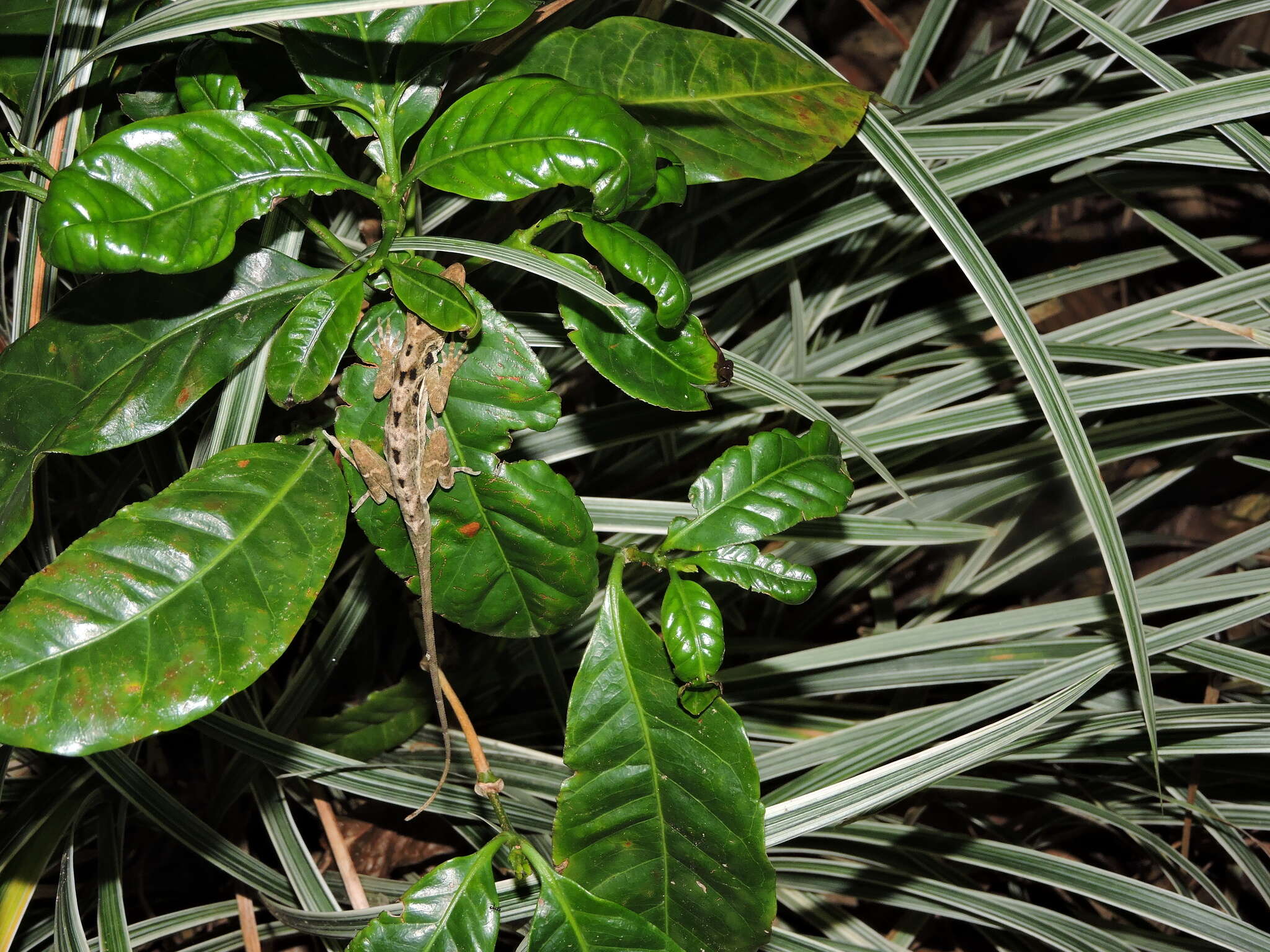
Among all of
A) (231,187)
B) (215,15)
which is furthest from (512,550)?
(215,15)

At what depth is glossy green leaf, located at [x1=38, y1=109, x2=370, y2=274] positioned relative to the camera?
675 mm

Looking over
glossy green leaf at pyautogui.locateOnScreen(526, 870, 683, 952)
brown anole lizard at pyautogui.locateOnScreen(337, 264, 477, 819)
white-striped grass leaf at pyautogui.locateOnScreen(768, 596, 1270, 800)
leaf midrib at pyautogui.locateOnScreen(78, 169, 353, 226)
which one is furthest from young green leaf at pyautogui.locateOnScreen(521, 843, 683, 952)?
leaf midrib at pyautogui.locateOnScreen(78, 169, 353, 226)

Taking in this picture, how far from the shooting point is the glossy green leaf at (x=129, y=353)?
2.72 feet

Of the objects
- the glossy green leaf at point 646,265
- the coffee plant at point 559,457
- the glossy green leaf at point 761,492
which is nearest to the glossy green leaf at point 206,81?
the coffee plant at point 559,457

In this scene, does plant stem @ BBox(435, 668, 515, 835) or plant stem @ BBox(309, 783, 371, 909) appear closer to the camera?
plant stem @ BBox(435, 668, 515, 835)

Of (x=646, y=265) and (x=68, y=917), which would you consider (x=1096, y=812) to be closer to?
(x=646, y=265)

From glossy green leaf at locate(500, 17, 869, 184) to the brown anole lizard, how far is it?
0.91 ft

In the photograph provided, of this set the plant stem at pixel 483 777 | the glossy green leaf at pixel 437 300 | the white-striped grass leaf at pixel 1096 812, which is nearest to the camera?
the glossy green leaf at pixel 437 300

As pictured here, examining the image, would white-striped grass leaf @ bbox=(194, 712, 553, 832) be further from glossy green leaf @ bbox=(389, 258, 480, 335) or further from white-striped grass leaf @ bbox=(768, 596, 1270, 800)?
glossy green leaf @ bbox=(389, 258, 480, 335)

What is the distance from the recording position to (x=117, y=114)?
41.9 inches

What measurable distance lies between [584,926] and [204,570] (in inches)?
19.5

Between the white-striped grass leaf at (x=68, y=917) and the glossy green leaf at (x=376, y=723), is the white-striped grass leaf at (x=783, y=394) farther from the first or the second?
the white-striped grass leaf at (x=68, y=917)

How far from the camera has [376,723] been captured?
132 cm

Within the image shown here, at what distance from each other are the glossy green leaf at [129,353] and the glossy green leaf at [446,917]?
51 centimetres
